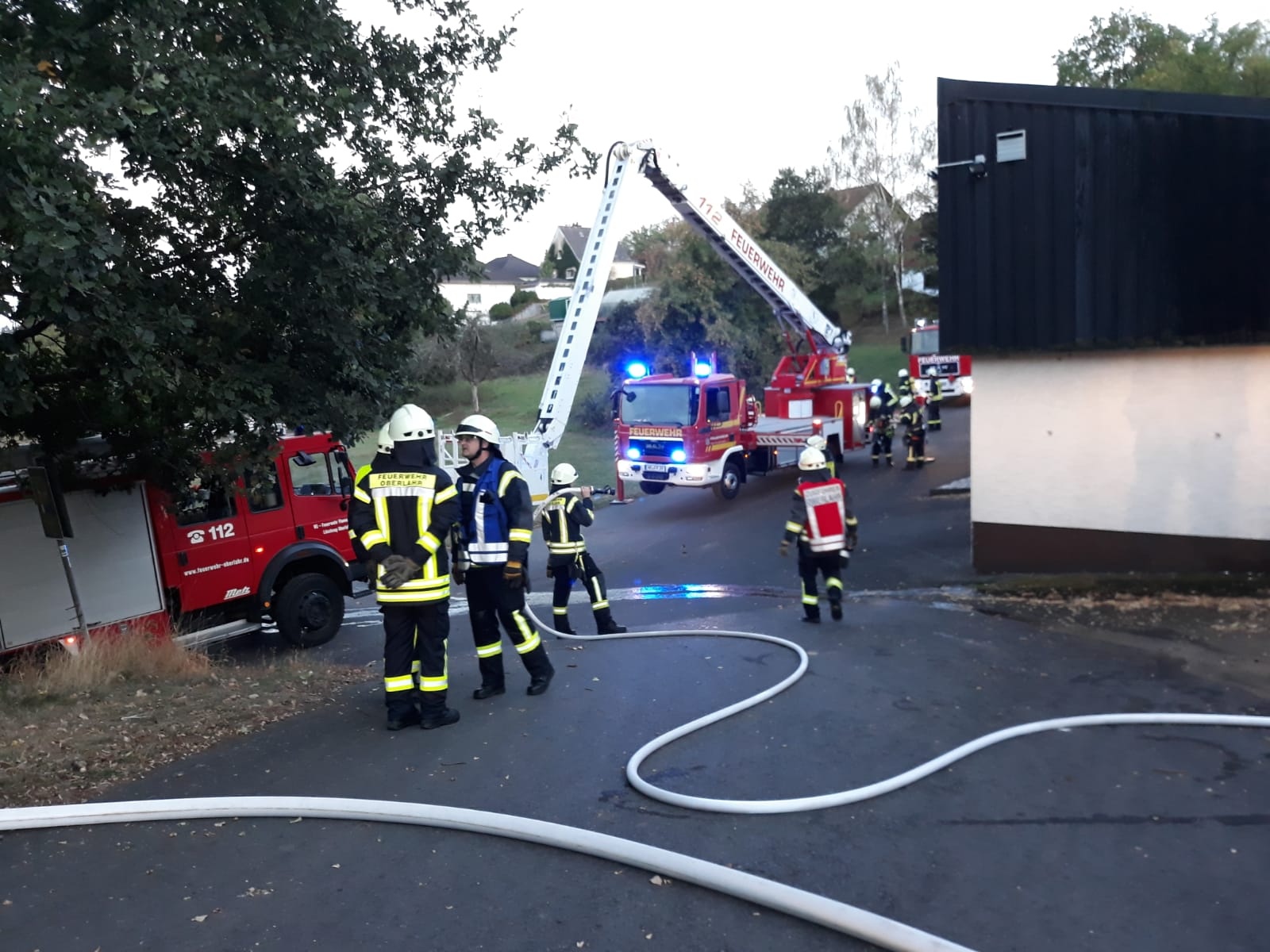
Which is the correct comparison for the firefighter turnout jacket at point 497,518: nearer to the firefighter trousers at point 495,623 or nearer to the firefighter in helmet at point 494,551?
the firefighter in helmet at point 494,551

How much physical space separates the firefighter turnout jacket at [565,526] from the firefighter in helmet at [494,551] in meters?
2.37

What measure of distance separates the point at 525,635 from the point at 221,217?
12.4ft

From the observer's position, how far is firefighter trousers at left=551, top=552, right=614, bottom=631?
8.99 meters

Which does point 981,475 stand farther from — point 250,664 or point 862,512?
point 250,664

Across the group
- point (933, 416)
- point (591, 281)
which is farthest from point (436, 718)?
point (933, 416)

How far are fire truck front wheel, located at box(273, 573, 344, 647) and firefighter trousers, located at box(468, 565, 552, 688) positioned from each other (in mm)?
4508

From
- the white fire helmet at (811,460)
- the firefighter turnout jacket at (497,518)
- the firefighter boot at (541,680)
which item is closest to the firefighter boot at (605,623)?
the white fire helmet at (811,460)

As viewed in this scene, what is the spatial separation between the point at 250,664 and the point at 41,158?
19.4 feet

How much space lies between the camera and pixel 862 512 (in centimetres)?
1556

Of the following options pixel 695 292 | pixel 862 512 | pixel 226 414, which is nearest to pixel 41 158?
pixel 226 414

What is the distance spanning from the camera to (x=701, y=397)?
55.7 ft

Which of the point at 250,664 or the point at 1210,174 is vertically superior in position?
the point at 1210,174

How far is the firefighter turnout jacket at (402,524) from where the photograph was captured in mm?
5652

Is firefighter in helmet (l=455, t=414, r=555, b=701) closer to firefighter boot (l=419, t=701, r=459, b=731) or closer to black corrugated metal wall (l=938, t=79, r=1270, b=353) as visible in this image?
firefighter boot (l=419, t=701, r=459, b=731)
